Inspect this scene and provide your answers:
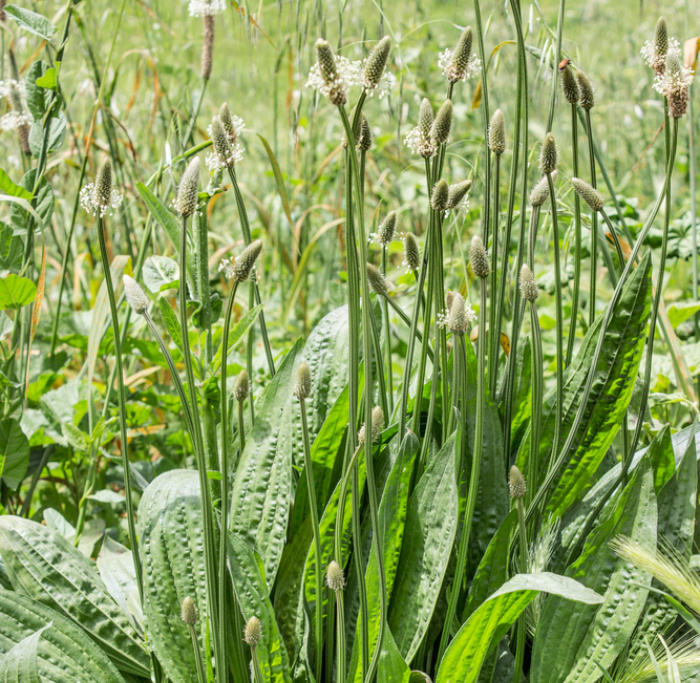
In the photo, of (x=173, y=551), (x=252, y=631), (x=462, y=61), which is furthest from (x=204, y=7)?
(x=252, y=631)

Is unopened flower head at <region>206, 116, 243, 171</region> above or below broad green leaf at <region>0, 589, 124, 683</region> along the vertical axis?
above

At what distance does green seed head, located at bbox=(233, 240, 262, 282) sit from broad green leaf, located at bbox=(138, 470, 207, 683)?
354 mm

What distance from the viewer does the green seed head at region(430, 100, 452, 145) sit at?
656 millimetres

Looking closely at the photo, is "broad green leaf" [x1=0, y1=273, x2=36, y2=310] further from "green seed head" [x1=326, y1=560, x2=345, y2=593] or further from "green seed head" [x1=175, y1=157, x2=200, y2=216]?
"green seed head" [x1=326, y1=560, x2=345, y2=593]

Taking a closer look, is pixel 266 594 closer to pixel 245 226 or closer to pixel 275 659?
pixel 275 659

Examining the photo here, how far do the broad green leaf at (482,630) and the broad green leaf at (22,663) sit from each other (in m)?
0.44

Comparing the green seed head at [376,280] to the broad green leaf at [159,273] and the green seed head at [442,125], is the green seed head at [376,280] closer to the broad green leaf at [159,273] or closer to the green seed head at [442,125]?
the green seed head at [442,125]

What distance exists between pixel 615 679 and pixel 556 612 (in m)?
0.10

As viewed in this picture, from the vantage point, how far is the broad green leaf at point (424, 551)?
77cm

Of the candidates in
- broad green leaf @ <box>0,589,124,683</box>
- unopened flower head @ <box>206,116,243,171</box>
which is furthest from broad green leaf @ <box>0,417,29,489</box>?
unopened flower head @ <box>206,116,243,171</box>

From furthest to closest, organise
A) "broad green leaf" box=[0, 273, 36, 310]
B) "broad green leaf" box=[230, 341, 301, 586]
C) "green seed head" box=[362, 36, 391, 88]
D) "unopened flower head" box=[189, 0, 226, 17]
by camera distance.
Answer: "unopened flower head" box=[189, 0, 226, 17] → "broad green leaf" box=[0, 273, 36, 310] → "broad green leaf" box=[230, 341, 301, 586] → "green seed head" box=[362, 36, 391, 88]

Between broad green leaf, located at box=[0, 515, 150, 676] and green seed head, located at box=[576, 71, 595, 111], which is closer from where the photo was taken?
green seed head, located at box=[576, 71, 595, 111]

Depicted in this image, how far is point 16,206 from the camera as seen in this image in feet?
3.58

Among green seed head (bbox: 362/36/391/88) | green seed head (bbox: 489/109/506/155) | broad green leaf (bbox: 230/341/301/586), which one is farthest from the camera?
broad green leaf (bbox: 230/341/301/586)
